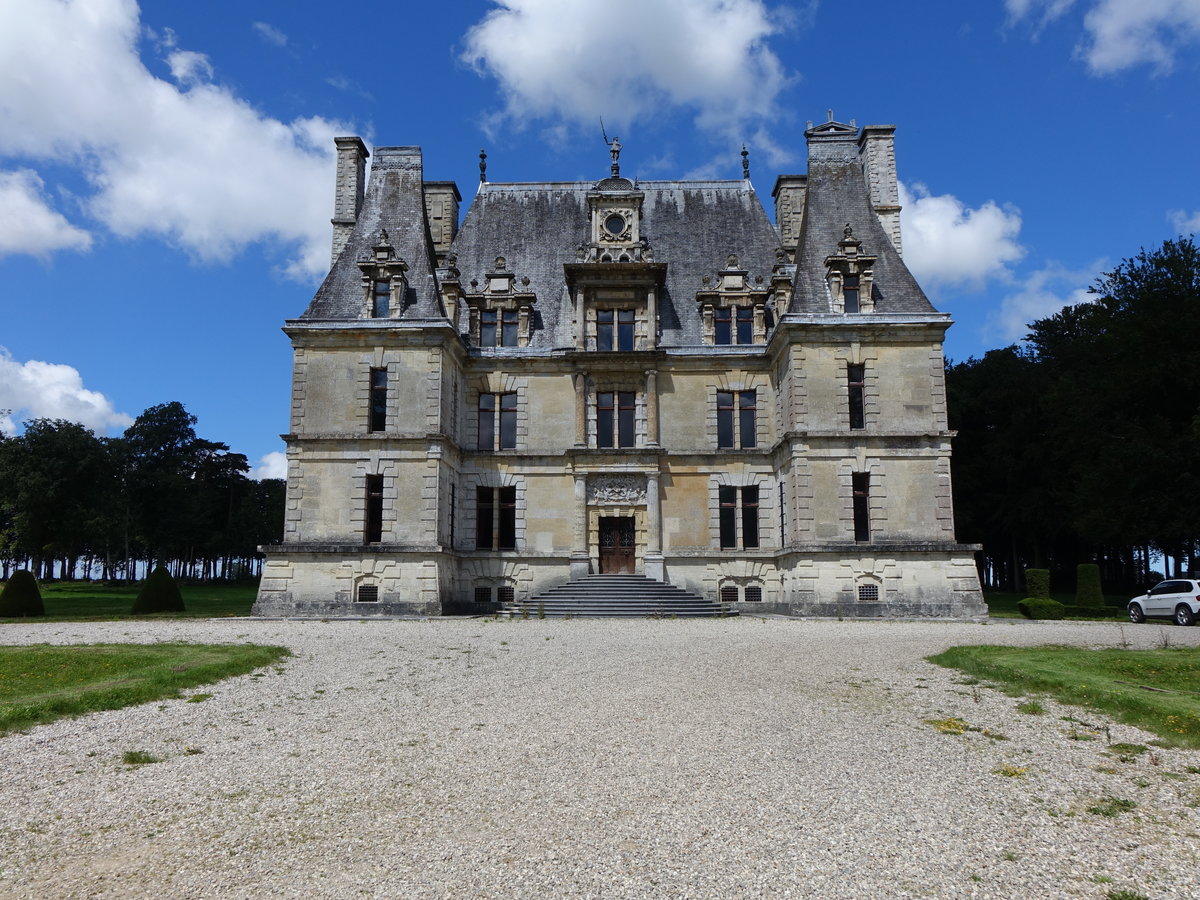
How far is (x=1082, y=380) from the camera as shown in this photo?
3975 centimetres

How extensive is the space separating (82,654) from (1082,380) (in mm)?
41388

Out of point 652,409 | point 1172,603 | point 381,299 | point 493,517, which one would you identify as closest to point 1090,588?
point 1172,603

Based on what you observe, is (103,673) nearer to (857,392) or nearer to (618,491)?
(618,491)

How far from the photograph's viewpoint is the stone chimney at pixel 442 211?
114 feet

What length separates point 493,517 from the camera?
30922 mm

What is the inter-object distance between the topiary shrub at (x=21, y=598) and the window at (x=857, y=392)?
28.3 metres

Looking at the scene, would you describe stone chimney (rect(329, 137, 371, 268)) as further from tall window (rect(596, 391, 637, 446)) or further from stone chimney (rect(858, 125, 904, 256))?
stone chimney (rect(858, 125, 904, 256))

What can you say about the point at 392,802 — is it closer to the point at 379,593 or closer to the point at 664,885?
the point at 664,885

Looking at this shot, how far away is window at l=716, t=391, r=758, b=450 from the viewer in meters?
31.2

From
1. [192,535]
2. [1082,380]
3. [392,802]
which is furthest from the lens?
[192,535]

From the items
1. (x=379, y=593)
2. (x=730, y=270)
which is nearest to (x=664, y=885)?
(x=379, y=593)

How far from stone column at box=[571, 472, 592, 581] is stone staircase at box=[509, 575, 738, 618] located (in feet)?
3.31

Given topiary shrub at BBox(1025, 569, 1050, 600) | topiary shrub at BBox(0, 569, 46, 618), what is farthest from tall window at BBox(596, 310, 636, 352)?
topiary shrub at BBox(0, 569, 46, 618)

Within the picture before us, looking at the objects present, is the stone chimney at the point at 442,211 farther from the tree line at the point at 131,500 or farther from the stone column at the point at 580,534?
the tree line at the point at 131,500
